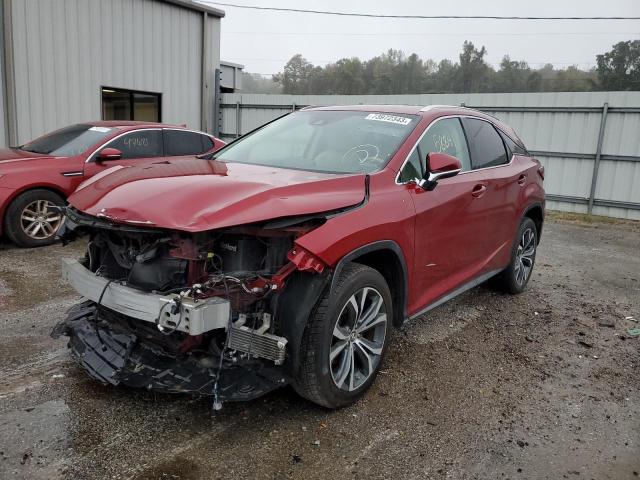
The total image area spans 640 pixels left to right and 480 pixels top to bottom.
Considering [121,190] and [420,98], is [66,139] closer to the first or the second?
[121,190]

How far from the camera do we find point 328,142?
4.08 meters

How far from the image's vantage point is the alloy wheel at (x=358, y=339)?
3.17 meters

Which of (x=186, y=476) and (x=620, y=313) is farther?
(x=620, y=313)

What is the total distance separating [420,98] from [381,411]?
432 inches

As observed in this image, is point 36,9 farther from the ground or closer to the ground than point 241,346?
farther from the ground

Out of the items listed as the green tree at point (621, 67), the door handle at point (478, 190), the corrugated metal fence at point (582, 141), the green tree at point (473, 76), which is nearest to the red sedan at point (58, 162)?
the door handle at point (478, 190)

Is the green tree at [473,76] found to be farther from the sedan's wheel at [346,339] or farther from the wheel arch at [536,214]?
the sedan's wheel at [346,339]

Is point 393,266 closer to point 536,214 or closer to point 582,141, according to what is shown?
point 536,214

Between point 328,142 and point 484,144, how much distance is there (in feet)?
5.31

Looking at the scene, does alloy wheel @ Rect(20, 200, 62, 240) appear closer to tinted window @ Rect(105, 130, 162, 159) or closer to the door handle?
tinted window @ Rect(105, 130, 162, 159)

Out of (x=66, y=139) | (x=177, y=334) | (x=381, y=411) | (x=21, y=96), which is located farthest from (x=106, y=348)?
(x=21, y=96)

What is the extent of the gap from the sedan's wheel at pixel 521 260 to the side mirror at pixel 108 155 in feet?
16.6

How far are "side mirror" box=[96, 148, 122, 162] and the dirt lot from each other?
9.33 feet

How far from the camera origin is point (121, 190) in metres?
3.11
